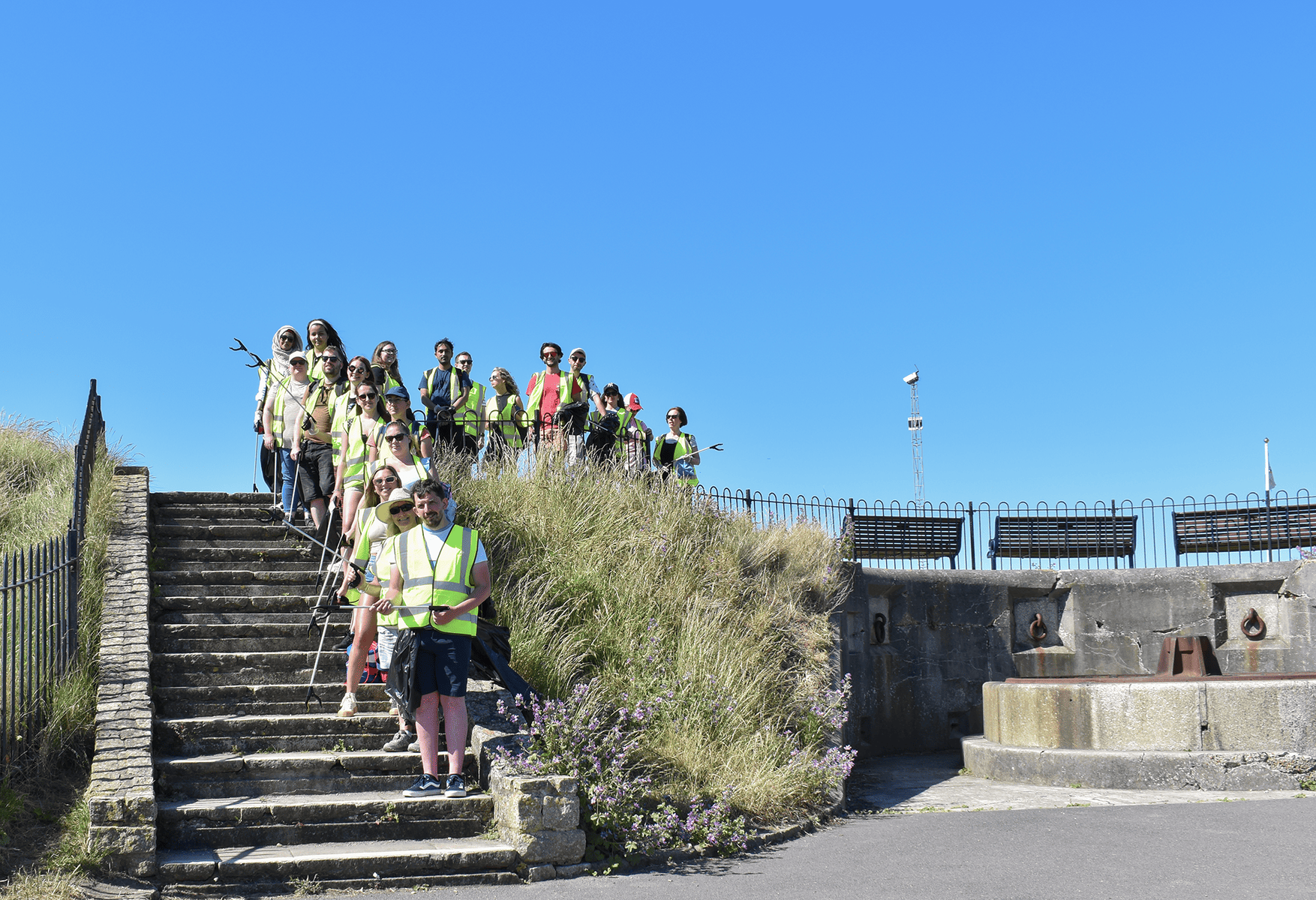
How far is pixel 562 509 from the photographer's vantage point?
36.2 feet

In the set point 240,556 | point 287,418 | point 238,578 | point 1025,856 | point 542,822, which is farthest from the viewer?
point 287,418

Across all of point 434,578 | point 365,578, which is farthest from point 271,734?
point 434,578

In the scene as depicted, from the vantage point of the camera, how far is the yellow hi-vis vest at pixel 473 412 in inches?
530

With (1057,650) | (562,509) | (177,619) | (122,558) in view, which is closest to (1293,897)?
(562,509)

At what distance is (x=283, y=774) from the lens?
7.22 meters

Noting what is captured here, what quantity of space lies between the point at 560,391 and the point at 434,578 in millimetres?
6638

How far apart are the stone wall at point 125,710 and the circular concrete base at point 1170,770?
7.93m

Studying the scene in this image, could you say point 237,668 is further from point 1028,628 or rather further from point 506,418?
point 1028,628

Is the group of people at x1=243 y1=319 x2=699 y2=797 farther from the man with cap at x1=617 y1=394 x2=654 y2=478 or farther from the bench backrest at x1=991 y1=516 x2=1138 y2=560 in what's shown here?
the bench backrest at x1=991 y1=516 x2=1138 y2=560

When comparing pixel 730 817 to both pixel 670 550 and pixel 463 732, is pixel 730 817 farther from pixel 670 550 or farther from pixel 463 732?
pixel 670 550

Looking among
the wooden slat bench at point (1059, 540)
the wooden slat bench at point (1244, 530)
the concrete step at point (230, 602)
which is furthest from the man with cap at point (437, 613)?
the wooden slat bench at point (1244, 530)

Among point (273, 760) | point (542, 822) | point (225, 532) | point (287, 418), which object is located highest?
point (287, 418)

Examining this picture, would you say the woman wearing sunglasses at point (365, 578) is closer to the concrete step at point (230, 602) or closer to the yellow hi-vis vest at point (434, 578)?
the yellow hi-vis vest at point (434, 578)

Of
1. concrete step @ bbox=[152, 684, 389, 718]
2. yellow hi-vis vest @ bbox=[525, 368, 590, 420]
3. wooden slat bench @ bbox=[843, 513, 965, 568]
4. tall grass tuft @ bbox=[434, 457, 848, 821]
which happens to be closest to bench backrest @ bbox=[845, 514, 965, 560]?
wooden slat bench @ bbox=[843, 513, 965, 568]
